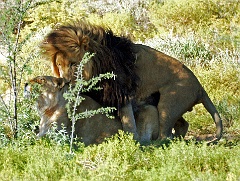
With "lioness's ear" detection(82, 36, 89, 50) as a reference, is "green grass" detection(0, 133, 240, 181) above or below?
below

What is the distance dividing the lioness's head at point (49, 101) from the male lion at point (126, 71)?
0.49 meters

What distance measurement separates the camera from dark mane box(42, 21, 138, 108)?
8156 millimetres

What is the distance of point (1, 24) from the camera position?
7.21 meters

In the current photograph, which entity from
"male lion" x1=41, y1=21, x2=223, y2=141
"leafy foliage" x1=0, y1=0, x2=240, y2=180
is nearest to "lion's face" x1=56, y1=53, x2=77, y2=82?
"male lion" x1=41, y1=21, x2=223, y2=141

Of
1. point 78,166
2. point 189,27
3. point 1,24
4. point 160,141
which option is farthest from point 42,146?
point 189,27

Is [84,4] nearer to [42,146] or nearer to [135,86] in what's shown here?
[135,86]

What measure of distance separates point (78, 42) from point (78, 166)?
8.11 ft

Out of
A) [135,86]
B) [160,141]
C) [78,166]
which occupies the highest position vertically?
[135,86]

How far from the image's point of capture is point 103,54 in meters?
8.30

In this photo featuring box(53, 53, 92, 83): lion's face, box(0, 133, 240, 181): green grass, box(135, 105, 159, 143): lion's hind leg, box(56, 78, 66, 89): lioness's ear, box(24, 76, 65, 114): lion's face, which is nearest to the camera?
box(0, 133, 240, 181): green grass

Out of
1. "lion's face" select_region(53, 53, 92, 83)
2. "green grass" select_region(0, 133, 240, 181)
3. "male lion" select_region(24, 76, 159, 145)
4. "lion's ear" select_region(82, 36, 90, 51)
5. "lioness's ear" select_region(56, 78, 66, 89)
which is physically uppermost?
"lion's ear" select_region(82, 36, 90, 51)

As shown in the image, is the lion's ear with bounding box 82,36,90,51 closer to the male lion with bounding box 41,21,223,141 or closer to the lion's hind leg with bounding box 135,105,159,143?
the male lion with bounding box 41,21,223,141

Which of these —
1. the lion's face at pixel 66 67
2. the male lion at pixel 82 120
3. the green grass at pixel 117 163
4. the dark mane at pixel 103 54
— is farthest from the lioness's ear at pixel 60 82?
the green grass at pixel 117 163

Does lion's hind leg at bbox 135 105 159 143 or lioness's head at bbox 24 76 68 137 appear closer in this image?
lioness's head at bbox 24 76 68 137
